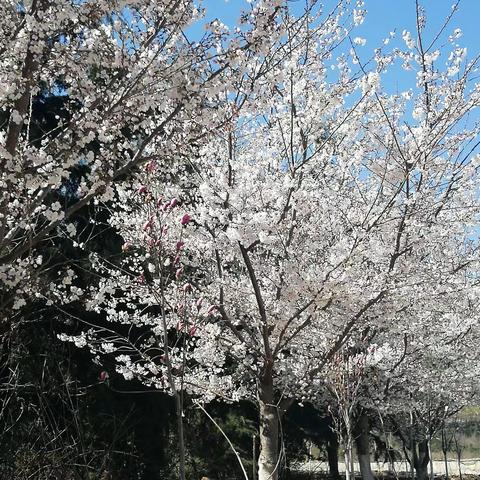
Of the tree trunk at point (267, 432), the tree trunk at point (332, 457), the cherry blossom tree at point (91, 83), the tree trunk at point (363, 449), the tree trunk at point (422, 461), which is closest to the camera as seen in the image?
the cherry blossom tree at point (91, 83)

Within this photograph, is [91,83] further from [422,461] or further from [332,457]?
[332,457]

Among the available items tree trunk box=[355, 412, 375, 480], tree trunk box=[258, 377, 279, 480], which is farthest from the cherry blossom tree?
tree trunk box=[355, 412, 375, 480]

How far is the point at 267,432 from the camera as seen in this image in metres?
6.72

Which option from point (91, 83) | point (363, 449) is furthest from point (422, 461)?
point (91, 83)

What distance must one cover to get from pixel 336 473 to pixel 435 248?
938 centimetres

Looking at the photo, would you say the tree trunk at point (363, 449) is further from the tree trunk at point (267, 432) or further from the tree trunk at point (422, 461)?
the tree trunk at point (267, 432)

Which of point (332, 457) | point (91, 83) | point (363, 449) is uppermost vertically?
point (91, 83)

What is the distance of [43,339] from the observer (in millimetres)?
8875

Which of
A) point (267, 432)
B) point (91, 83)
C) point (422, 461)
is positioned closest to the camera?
point (91, 83)

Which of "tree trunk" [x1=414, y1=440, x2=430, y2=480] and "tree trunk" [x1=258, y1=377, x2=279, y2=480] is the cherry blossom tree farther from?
"tree trunk" [x1=414, y1=440, x2=430, y2=480]

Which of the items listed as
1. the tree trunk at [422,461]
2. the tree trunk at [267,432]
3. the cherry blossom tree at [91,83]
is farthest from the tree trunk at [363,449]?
the cherry blossom tree at [91,83]

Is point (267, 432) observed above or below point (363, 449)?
above

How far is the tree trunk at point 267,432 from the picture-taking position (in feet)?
21.7

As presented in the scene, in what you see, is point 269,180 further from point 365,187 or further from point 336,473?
point 336,473
